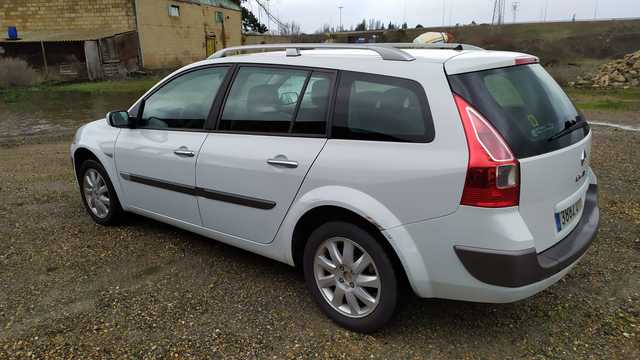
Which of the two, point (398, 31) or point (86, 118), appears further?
point (398, 31)

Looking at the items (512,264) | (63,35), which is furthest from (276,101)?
(63,35)

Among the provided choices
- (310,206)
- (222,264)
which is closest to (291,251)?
(310,206)

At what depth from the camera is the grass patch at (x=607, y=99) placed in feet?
43.8

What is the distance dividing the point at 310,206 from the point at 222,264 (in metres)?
1.38

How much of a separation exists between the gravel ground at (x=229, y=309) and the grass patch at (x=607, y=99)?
10208 mm

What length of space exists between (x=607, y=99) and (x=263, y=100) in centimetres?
1513

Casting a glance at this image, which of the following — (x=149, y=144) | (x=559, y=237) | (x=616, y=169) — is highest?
(x=149, y=144)

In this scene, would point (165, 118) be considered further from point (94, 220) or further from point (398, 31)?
point (398, 31)

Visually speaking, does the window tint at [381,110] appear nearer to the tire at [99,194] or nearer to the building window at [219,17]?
the tire at [99,194]

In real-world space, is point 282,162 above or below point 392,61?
below

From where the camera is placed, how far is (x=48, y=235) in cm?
462

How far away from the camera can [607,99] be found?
15.2m

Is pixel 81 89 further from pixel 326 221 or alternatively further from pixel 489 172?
pixel 489 172

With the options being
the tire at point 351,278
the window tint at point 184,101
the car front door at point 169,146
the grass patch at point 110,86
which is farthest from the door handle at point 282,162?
the grass patch at point 110,86
